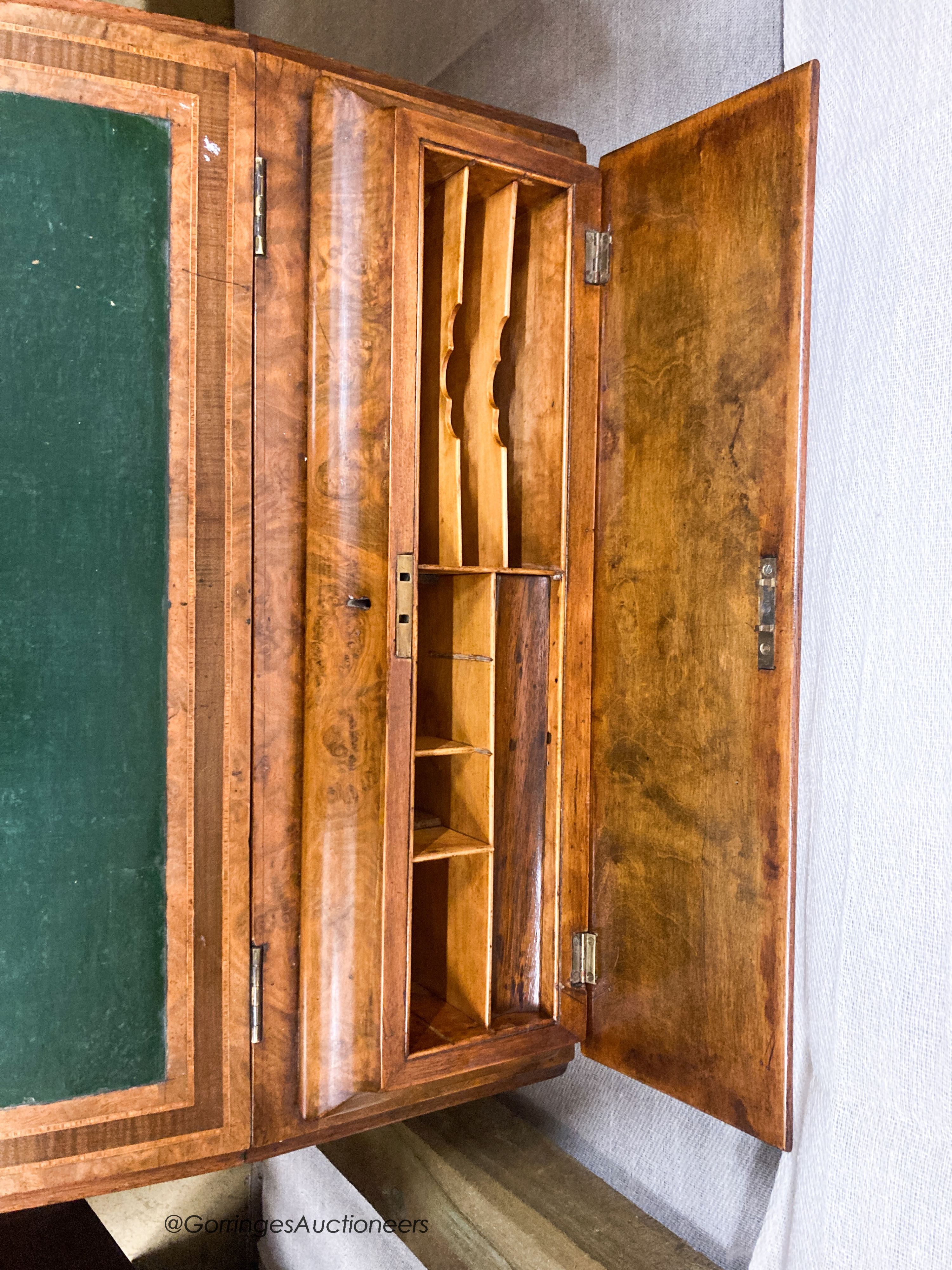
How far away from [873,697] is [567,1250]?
1.07 metres

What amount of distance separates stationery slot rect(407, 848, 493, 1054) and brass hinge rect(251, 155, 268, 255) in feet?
3.24

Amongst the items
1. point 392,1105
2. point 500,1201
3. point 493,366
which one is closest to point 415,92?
point 493,366

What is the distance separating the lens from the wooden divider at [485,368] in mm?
1537

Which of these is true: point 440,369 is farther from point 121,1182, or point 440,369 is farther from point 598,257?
point 121,1182

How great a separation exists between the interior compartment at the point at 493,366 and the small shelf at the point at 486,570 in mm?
15

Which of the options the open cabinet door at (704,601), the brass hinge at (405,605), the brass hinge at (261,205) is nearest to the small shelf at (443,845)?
the open cabinet door at (704,601)

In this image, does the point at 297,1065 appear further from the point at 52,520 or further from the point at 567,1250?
the point at 52,520

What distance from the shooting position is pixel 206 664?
131 centimetres

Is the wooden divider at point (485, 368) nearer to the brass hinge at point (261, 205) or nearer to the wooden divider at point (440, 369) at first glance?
the wooden divider at point (440, 369)

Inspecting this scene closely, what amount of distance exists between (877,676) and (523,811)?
623 mm

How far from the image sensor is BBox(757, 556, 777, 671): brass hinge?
1.23 metres

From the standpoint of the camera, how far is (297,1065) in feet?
4.53

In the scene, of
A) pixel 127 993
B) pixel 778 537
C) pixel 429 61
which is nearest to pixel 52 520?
pixel 127 993

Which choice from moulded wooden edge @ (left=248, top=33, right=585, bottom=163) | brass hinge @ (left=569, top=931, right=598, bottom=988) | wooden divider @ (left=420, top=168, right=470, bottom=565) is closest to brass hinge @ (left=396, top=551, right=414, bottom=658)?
wooden divider @ (left=420, top=168, right=470, bottom=565)
